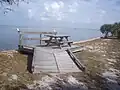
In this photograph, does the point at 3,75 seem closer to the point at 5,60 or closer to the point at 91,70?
the point at 5,60

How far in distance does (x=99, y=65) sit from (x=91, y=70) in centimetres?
111

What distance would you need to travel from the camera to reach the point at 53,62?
33.1 feet

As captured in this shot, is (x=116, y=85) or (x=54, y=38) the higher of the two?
(x=54, y=38)

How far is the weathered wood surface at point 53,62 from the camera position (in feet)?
30.4

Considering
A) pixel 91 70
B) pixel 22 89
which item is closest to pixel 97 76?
pixel 91 70

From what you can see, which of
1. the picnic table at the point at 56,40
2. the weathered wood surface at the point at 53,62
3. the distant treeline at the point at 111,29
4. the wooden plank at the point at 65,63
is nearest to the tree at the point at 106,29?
the distant treeline at the point at 111,29

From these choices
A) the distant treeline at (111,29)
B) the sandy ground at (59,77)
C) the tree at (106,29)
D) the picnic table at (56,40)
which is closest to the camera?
the sandy ground at (59,77)

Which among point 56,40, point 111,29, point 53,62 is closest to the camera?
point 53,62

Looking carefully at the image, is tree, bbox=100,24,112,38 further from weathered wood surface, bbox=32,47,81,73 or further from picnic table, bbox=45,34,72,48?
weathered wood surface, bbox=32,47,81,73

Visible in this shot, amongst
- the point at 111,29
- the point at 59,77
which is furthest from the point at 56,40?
the point at 111,29

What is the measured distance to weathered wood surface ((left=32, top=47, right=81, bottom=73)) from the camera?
9.27 meters

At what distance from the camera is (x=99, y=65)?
35.1 ft

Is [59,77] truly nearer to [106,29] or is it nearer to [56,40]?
[56,40]

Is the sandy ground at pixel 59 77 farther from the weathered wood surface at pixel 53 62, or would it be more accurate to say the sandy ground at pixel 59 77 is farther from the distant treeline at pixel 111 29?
the distant treeline at pixel 111 29
